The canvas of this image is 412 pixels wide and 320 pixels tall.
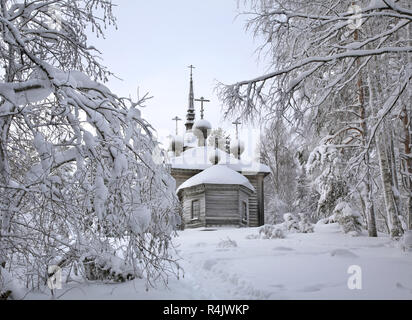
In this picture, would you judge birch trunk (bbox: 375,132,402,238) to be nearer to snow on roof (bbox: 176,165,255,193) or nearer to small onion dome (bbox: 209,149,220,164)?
snow on roof (bbox: 176,165,255,193)

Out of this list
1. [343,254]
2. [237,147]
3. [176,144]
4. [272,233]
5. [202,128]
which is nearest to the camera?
[343,254]

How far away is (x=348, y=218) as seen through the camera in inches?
503

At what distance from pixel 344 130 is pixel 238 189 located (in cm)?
1007

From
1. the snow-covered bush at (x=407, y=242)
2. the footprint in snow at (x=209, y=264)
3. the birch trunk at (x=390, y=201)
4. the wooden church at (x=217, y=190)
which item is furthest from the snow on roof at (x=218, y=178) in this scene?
Result: the snow-covered bush at (x=407, y=242)

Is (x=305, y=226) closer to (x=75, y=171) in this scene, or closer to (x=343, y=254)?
(x=343, y=254)

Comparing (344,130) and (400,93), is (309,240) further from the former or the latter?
(400,93)

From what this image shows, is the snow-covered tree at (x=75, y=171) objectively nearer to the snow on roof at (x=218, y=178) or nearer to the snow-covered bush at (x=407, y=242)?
the snow-covered bush at (x=407, y=242)

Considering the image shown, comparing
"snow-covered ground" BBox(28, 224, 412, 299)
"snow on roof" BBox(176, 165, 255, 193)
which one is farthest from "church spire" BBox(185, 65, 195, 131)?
"snow-covered ground" BBox(28, 224, 412, 299)

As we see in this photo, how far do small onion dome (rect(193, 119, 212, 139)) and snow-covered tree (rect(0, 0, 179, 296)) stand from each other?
27318 millimetres

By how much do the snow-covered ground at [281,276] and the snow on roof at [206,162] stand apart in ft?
52.6

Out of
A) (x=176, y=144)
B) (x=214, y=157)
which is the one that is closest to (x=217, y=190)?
(x=214, y=157)

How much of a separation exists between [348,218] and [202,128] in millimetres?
21172

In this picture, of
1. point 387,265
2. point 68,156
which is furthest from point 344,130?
point 68,156

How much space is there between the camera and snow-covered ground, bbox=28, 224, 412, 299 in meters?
5.06
